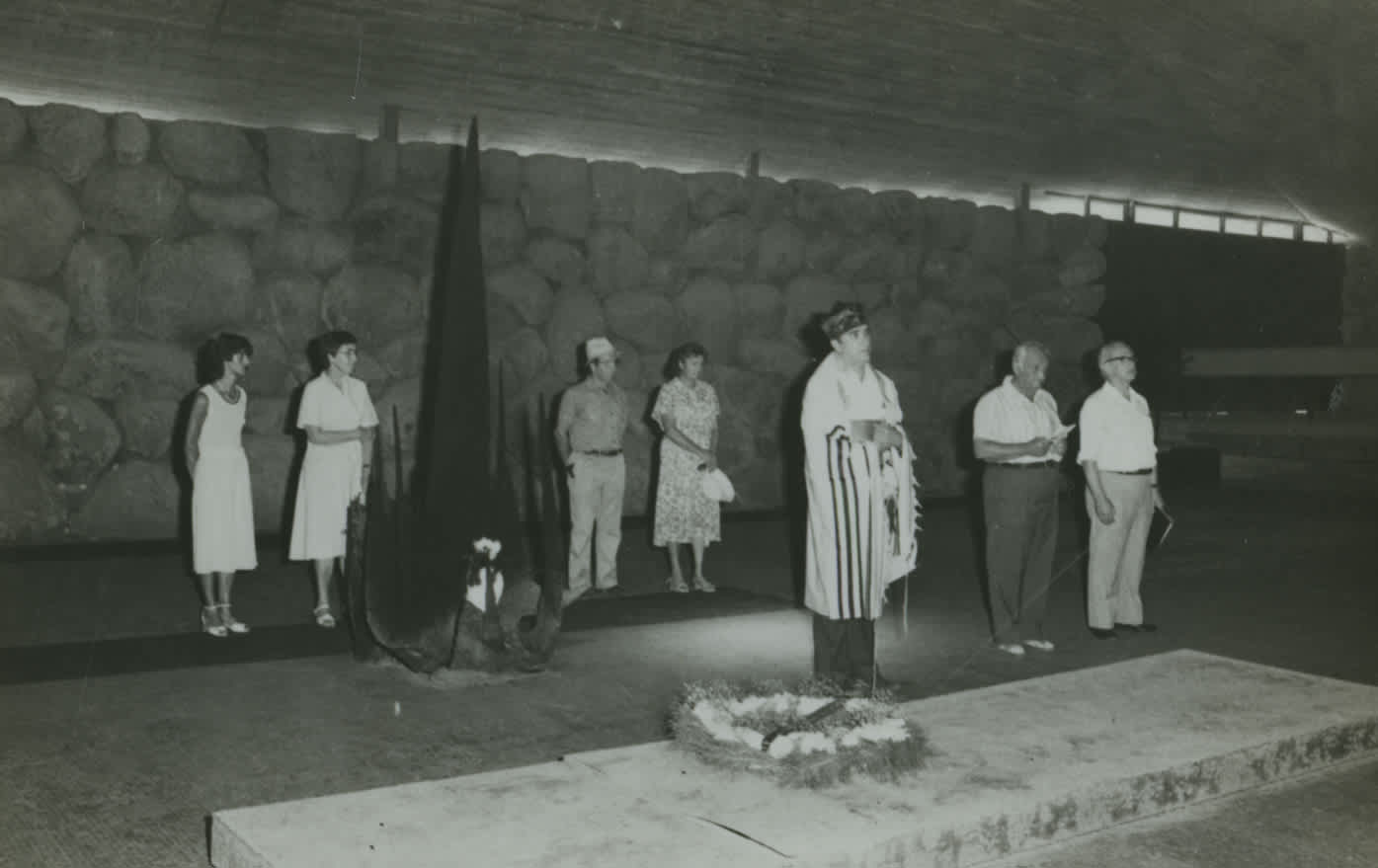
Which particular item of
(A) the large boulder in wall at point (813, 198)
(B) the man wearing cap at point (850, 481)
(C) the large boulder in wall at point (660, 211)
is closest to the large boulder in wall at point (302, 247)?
(C) the large boulder in wall at point (660, 211)

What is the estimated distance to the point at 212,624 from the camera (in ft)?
21.6

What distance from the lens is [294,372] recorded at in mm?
10391

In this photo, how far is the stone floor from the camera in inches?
153

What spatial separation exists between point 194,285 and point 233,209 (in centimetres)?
73

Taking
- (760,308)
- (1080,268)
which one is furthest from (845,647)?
(1080,268)

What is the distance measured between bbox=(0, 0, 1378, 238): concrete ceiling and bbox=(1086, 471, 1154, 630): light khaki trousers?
5.23 metres

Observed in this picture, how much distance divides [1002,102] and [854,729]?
987cm

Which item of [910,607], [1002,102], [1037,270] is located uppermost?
[1002,102]

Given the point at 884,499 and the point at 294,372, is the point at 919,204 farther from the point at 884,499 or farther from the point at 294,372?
the point at 884,499

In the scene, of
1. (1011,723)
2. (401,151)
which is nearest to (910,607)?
(1011,723)

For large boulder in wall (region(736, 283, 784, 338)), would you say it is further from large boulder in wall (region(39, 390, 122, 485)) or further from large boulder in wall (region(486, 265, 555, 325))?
large boulder in wall (region(39, 390, 122, 485))

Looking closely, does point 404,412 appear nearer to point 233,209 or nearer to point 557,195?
point 233,209

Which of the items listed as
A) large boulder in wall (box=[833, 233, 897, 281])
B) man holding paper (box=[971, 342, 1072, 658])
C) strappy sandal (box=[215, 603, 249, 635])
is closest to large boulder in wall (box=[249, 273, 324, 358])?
→ strappy sandal (box=[215, 603, 249, 635])

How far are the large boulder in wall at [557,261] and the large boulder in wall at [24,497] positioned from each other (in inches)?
165
